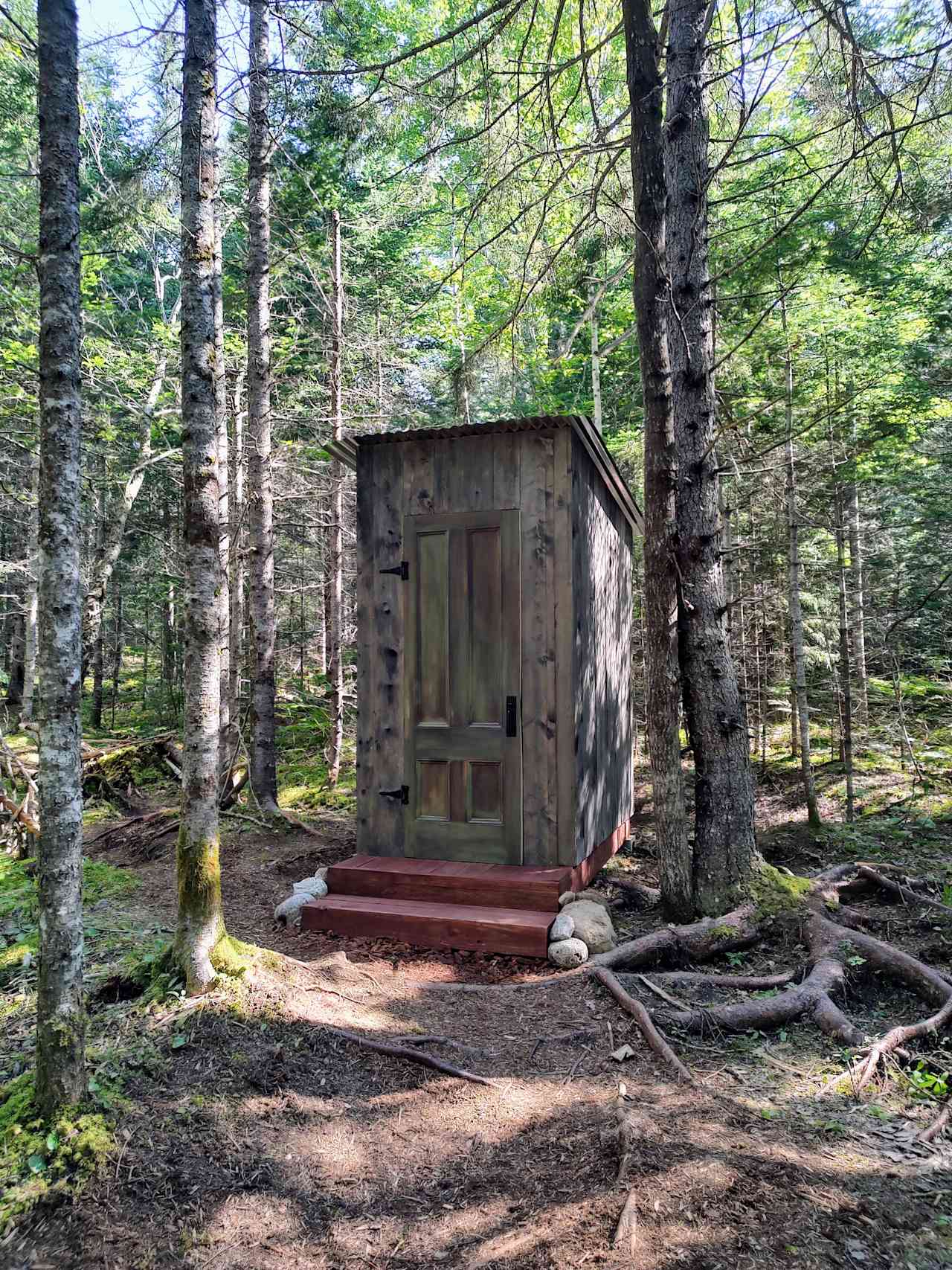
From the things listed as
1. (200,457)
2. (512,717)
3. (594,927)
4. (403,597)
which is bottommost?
(594,927)

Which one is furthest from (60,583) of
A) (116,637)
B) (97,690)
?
(116,637)

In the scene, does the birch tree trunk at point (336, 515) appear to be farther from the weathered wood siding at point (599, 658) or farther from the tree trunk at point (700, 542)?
the tree trunk at point (700, 542)

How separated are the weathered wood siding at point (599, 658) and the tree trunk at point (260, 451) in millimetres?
3831

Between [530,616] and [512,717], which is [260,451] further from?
[512,717]

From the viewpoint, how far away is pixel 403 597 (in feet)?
20.1

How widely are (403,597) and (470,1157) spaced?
4022mm

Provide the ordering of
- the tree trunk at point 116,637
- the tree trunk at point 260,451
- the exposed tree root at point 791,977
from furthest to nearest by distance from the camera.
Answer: the tree trunk at point 116,637 → the tree trunk at point 260,451 → the exposed tree root at point 791,977

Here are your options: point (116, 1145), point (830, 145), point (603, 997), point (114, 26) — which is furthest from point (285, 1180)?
point (830, 145)

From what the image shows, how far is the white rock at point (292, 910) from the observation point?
18.5ft

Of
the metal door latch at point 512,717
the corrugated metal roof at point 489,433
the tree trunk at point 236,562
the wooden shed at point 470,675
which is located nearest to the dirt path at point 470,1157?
the wooden shed at point 470,675

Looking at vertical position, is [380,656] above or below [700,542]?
below

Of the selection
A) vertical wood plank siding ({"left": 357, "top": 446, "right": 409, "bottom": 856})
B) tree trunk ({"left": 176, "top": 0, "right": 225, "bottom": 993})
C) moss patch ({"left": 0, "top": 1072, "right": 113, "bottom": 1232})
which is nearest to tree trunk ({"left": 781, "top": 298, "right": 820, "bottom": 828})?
vertical wood plank siding ({"left": 357, "top": 446, "right": 409, "bottom": 856})

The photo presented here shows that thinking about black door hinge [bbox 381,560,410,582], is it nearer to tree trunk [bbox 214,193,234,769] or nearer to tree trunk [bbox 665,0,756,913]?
tree trunk [bbox 214,193,234,769]

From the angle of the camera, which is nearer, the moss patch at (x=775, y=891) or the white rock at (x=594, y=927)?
the white rock at (x=594, y=927)
